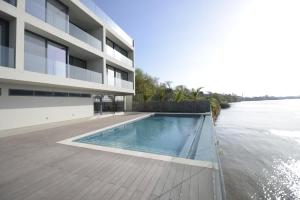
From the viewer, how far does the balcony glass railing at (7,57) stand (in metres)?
8.24

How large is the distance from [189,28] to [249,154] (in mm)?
10661

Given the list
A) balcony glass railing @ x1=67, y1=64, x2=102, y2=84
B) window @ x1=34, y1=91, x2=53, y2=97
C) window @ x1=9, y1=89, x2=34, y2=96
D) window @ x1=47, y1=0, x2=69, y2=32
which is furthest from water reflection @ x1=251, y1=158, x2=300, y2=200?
window @ x1=47, y1=0, x2=69, y2=32

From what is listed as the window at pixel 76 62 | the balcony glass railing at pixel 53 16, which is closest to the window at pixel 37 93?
the window at pixel 76 62

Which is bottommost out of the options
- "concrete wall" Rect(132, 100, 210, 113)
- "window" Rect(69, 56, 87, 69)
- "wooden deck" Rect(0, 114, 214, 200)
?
"wooden deck" Rect(0, 114, 214, 200)

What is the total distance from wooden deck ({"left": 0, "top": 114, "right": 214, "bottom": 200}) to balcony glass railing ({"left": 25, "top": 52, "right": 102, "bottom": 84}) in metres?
5.77

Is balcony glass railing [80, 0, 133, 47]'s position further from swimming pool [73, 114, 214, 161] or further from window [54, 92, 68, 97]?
swimming pool [73, 114, 214, 161]

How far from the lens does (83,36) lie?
46.4 ft

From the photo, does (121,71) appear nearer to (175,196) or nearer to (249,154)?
(249,154)

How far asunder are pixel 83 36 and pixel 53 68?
4519 millimetres

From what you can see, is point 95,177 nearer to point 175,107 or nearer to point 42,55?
point 42,55

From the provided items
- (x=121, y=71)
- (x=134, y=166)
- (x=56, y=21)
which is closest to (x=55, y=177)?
(x=134, y=166)

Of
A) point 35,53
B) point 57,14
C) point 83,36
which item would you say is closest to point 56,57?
point 35,53

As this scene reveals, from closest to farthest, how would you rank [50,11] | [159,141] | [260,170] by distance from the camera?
[260,170] < [159,141] < [50,11]

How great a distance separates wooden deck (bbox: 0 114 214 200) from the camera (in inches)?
128
